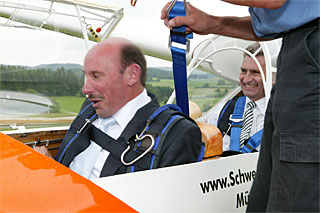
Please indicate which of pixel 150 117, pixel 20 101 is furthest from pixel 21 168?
pixel 20 101

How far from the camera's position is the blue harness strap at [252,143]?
1.71 meters

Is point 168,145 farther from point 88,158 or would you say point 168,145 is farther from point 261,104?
point 261,104

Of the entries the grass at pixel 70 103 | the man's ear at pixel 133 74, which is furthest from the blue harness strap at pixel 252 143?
the grass at pixel 70 103

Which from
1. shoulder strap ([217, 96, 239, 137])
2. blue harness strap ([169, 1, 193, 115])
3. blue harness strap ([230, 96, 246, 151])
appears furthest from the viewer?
shoulder strap ([217, 96, 239, 137])

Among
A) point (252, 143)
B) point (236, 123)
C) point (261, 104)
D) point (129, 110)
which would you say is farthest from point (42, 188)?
point (261, 104)

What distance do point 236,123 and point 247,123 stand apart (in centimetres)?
6

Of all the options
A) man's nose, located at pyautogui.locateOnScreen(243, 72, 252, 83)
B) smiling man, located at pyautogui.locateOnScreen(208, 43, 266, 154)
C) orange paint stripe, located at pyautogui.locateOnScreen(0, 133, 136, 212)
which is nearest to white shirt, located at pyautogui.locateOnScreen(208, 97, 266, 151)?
smiling man, located at pyautogui.locateOnScreen(208, 43, 266, 154)

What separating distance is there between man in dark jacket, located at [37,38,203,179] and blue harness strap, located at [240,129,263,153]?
0.70m

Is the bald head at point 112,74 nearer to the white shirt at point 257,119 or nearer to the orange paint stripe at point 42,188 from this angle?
the orange paint stripe at point 42,188

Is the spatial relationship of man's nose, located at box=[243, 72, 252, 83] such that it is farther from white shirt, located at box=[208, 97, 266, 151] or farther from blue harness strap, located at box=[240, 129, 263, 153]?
blue harness strap, located at box=[240, 129, 263, 153]

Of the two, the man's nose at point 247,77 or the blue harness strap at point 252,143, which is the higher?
the man's nose at point 247,77

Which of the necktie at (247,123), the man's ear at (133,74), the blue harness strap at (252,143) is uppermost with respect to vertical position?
the man's ear at (133,74)

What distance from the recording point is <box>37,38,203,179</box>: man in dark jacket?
104cm

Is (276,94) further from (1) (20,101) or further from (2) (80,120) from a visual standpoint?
(1) (20,101)
